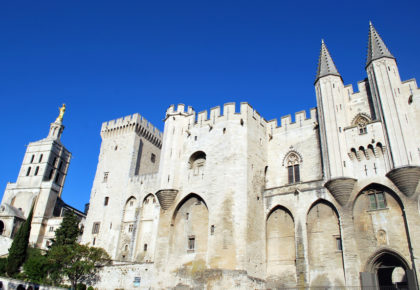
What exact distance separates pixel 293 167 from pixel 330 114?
15.8ft

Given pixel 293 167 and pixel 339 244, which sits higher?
pixel 293 167

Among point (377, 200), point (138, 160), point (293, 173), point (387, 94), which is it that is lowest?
point (377, 200)

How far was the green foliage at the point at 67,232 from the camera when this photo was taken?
31.0 metres

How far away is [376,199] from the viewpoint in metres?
20.5

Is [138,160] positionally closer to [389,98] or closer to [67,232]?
[67,232]

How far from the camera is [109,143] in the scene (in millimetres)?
38938

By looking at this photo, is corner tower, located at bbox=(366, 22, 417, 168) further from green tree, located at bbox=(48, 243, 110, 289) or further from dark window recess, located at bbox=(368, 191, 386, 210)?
green tree, located at bbox=(48, 243, 110, 289)

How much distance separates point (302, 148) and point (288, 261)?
26.7 ft

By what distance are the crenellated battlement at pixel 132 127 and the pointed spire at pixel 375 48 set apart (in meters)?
23.6

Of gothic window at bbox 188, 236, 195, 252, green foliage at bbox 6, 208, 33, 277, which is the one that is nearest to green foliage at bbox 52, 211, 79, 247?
green foliage at bbox 6, 208, 33, 277

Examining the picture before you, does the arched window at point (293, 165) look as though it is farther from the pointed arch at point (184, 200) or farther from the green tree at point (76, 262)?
the green tree at point (76, 262)

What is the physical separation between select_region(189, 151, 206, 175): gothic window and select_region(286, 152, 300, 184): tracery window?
6133mm

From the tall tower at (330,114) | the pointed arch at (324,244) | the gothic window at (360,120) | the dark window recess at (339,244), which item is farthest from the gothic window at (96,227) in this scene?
the gothic window at (360,120)

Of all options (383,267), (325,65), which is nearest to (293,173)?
(325,65)
